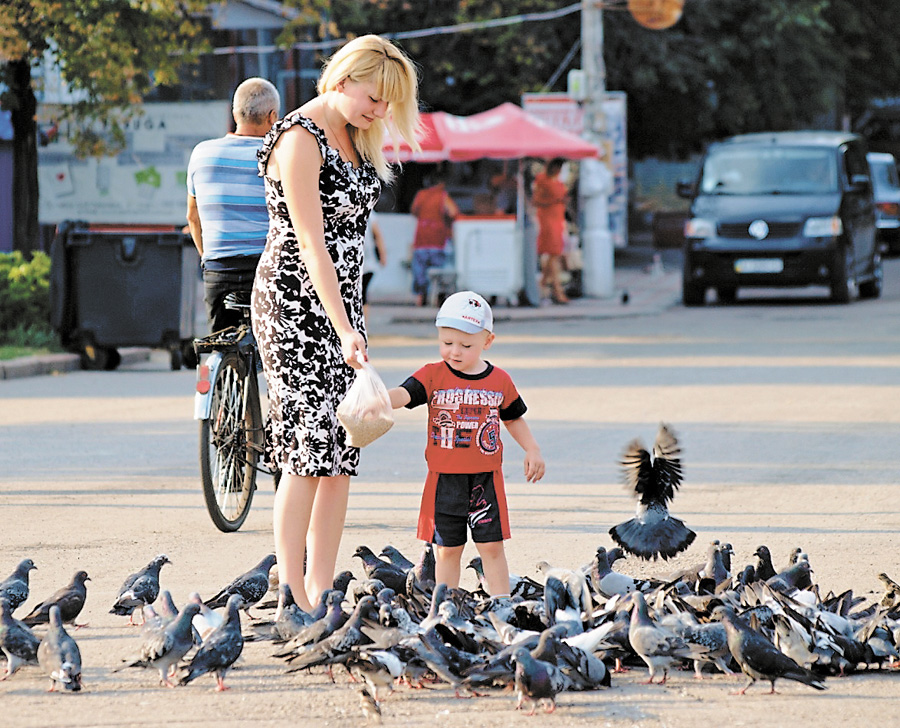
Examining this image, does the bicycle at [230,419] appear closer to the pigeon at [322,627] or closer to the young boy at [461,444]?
the young boy at [461,444]

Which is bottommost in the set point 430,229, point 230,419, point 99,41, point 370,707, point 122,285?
point 370,707

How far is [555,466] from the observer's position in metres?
9.02

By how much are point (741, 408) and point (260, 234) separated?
212 inches

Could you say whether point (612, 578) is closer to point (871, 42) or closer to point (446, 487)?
point (446, 487)

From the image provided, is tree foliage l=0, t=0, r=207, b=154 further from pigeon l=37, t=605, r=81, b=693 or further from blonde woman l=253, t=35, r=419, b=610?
pigeon l=37, t=605, r=81, b=693

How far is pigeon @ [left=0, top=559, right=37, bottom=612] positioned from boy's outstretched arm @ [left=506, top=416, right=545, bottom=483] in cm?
172

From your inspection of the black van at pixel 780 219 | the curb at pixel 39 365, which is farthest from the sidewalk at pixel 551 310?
the black van at pixel 780 219

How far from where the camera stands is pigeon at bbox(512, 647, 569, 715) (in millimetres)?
4375

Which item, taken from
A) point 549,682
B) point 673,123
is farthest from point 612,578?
point 673,123

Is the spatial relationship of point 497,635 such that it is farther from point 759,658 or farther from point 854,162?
point 854,162

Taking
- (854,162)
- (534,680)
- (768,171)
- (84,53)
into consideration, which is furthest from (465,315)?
(854,162)

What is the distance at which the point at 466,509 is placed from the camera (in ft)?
17.3

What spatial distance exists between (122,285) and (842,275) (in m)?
10.8

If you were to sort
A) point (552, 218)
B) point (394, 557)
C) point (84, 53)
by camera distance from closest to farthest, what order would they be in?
point (394, 557)
point (84, 53)
point (552, 218)
